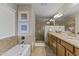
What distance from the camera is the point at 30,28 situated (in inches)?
211

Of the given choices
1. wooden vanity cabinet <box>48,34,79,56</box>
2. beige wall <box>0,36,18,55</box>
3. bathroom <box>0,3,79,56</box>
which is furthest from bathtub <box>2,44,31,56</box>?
wooden vanity cabinet <box>48,34,79,56</box>

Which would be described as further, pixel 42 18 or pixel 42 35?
pixel 42 35

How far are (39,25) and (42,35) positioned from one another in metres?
0.77

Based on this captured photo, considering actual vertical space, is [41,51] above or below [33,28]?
below

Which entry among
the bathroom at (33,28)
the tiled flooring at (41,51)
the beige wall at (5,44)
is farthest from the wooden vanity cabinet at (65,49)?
the beige wall at (5,44)

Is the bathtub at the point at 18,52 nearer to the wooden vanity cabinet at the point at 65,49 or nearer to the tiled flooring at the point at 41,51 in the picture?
the tiled flooring at the point at 41,51

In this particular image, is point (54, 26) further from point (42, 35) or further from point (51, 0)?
point (51, 0)

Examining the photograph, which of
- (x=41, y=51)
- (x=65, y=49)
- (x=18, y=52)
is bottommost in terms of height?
(x=41, y=51)

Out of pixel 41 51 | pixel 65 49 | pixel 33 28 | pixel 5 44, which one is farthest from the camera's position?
pixel 33 28

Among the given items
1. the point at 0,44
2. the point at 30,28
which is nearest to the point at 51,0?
the point at 0,44

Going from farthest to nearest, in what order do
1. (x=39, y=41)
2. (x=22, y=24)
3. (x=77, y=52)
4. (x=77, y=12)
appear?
(x=39, y=41) → (x=22, y=24) → (x=77, y=12) → (x=77, y=52)

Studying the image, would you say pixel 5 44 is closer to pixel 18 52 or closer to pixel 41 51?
pixel 18 52

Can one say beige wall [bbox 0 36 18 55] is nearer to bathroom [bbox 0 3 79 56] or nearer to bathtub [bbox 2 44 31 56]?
bathroom [bbox 0 3 79 56]

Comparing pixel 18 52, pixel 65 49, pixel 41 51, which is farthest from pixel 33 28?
pixel 65 49
